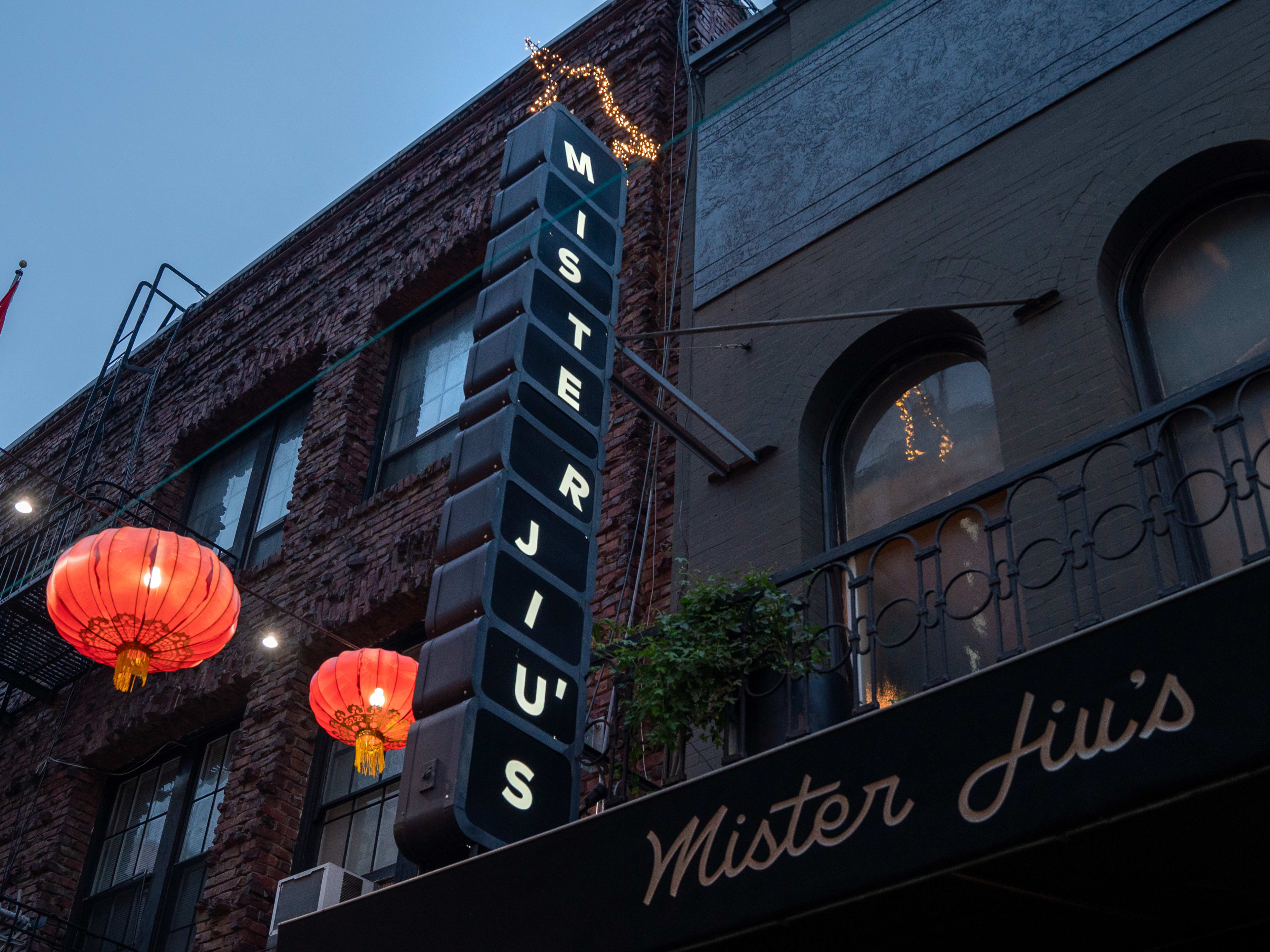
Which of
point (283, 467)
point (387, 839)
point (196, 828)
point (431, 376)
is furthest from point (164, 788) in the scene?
point (431, 376)

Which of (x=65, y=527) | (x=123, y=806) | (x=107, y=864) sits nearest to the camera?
(x=107, y=864)

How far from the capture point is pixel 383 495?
1126 centimetres

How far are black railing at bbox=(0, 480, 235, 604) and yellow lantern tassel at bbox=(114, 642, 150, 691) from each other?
4.30 meters

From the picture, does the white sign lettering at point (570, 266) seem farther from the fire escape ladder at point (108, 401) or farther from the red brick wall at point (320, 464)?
the fire escape ladder at point (108, 401)

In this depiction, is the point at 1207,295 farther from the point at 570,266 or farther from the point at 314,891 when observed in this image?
the point at 314,891

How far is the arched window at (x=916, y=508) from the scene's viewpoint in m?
6.85

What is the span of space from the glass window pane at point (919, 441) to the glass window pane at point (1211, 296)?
985mm

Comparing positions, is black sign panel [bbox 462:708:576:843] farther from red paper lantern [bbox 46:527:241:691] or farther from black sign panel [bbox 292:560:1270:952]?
red paper lantern [bbox 46:527:241:691]

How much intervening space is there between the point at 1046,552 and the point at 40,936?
342 inches

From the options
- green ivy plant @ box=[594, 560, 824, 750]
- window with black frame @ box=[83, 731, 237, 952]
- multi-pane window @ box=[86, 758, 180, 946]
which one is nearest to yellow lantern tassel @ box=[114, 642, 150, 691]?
window with black frame @ box=[83, 731, 237, 952]

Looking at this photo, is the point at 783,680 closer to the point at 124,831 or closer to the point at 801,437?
the point at 801,437

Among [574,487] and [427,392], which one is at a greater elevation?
[427,392]

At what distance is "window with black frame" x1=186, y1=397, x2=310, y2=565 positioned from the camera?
13109 millimetres

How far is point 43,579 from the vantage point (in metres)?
11.9
